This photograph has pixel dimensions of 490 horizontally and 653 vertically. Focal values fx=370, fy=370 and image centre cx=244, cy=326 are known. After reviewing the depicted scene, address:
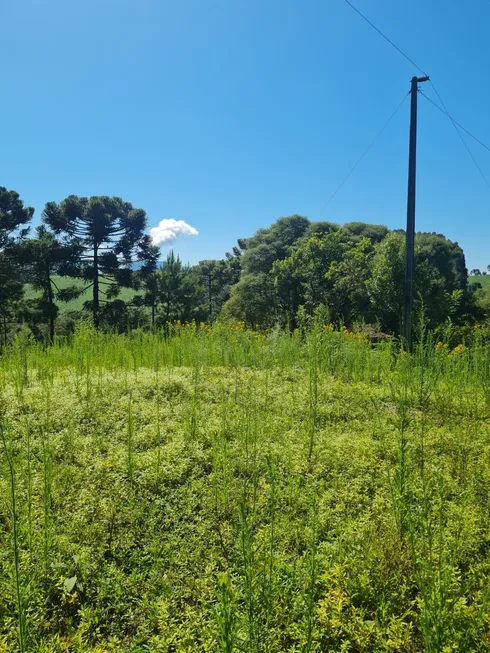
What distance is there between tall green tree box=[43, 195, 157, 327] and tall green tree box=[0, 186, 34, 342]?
4.65ft

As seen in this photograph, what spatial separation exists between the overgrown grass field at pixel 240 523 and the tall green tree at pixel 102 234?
19.1 m

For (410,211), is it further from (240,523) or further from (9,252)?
(9,252)

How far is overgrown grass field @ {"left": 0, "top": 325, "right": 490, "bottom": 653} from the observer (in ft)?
5.05

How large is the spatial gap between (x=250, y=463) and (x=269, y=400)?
1.37m

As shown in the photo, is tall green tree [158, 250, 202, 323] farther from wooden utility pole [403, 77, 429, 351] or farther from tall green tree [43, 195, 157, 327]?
wooden utility pole [403, 77, 429, 351]

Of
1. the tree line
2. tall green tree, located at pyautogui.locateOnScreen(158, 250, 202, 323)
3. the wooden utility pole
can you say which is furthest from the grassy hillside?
the wooden utility pole

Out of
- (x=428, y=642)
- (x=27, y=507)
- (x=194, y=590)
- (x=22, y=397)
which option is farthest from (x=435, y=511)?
(x=22, y=397)

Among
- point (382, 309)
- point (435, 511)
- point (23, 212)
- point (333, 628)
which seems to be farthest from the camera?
point (23, 212)

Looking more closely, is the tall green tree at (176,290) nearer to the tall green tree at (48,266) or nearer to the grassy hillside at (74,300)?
the grassy hillside at (74,300)

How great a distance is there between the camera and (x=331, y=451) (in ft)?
9.69

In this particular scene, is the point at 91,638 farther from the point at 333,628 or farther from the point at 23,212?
the point at 23,212

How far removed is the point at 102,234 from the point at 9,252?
199 inches

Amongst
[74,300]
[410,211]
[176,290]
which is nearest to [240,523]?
[410,211]

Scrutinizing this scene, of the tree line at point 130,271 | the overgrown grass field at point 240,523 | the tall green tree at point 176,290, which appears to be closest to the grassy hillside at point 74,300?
the tree line at point 130,271
